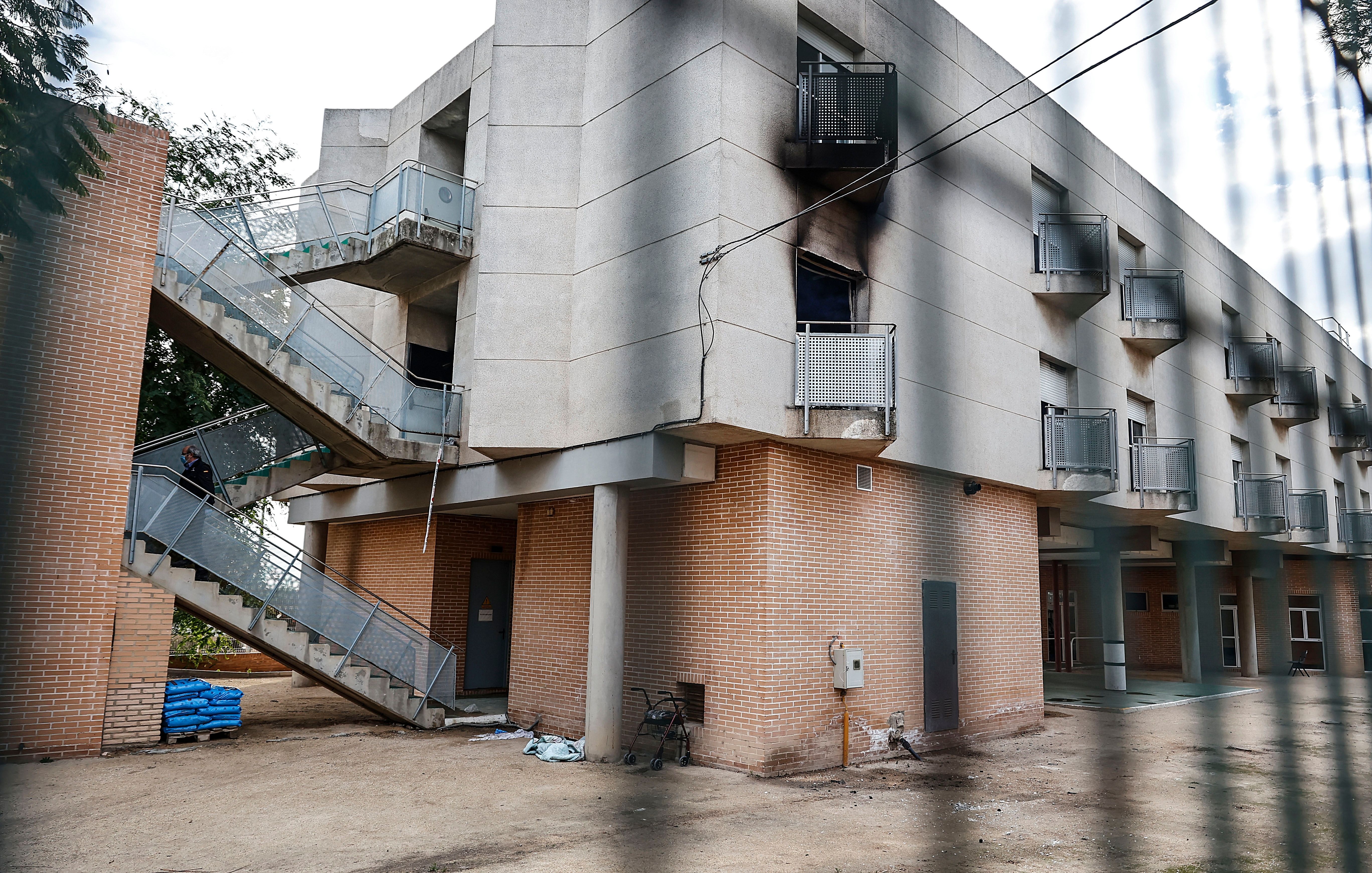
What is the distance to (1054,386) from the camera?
13.1 meters

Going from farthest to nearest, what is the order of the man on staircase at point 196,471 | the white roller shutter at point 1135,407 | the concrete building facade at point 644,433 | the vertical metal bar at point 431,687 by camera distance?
the man on staircase at point 196,471 → the vertical metal bar at point 431,687 → the concrete building facade at point 644,433 → the white roller shutter at point 1135,407

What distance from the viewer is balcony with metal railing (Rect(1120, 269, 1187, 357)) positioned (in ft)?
5.35

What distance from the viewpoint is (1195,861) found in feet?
23.6

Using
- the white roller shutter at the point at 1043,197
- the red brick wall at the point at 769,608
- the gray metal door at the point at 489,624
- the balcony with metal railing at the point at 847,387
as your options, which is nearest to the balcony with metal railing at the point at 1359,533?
the white roller shutter at the point at 1043,197

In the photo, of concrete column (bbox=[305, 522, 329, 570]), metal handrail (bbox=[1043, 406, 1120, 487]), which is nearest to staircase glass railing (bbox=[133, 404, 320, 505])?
concrete column (bbox=[305, 522, 329, 570])

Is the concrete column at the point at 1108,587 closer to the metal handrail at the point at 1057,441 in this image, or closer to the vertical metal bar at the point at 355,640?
the metal handrail at the point at 1057,441

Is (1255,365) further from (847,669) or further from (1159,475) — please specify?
(1159,475)

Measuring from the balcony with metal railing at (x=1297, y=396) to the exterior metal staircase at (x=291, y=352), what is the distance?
41.9 feet

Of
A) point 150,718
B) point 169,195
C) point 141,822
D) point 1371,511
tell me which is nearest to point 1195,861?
point 1371,511

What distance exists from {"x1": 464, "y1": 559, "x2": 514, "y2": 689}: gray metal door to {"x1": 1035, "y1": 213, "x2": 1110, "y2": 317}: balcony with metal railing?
1622cm

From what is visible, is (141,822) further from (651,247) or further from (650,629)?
(651,247)

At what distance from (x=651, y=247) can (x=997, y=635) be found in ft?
45.7

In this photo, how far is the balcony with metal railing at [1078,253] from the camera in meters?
1.58

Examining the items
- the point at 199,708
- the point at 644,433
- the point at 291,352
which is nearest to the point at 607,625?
the point at 644,433
